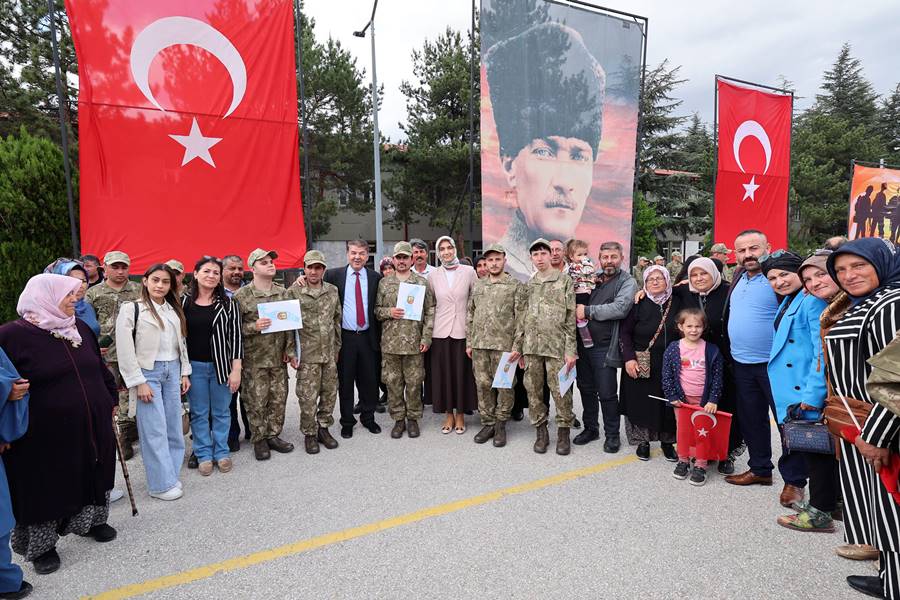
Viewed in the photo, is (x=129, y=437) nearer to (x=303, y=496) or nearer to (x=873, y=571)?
(x=303, y=496)

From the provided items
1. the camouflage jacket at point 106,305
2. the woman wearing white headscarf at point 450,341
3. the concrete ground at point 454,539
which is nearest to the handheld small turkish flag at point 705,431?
the concrete ground at point 454,539

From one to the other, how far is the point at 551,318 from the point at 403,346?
1.57 meters

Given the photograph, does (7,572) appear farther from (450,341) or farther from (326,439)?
(450,341)

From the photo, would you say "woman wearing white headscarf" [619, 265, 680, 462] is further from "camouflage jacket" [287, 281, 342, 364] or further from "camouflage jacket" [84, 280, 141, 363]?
"camouflage jacket" [84, 280, 141, 363]

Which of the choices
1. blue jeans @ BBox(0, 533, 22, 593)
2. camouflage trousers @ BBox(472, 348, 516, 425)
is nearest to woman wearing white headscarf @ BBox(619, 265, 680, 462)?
camouflage trousers @ BBox(472, 348, 516, 425)

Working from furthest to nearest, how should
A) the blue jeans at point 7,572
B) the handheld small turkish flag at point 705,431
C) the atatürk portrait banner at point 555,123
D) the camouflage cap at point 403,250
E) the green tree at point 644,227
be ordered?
1. the green tree at point 644,227
2. the atatürk portrait banner at point 555,123
3. the camouflage cap at point 403,250
4. the handheld small turkish flag at point 705,431
5. the blue jeans at point 7,572

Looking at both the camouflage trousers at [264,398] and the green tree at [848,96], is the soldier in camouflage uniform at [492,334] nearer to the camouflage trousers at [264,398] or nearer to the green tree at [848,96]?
the camouflage trousers at [264,398]

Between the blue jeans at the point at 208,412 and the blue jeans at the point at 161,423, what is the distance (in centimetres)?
30

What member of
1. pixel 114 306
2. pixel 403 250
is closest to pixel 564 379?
pixel 403 250

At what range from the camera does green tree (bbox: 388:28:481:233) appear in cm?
2192

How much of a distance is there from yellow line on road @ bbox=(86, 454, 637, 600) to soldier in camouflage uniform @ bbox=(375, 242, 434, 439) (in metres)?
1.62

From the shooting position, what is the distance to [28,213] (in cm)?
1058

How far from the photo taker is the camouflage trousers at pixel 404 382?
5.14 meters

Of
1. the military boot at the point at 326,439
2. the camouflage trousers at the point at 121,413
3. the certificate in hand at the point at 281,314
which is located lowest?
the military boot at the point at 326,439
